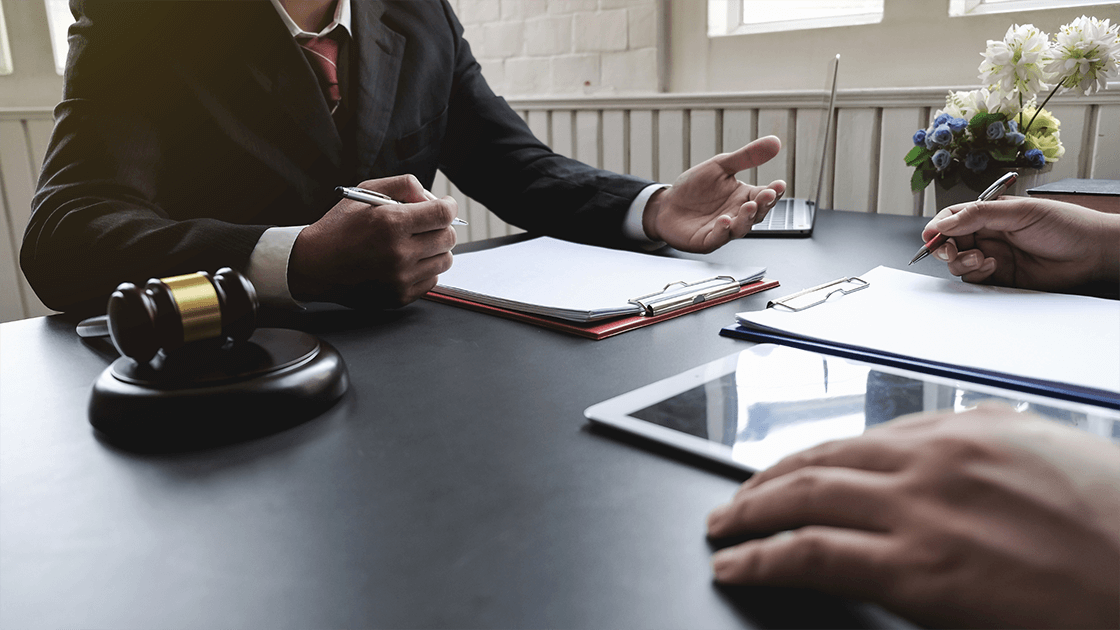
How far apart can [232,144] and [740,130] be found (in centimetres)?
134

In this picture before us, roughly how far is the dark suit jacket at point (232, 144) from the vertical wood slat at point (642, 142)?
2.74 ft

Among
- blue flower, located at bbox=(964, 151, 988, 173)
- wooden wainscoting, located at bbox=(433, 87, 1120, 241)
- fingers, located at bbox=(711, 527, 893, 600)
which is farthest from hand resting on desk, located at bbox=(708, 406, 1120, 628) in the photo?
wooden wainscoting, located at bbox=(433, 87, 1120, 241)

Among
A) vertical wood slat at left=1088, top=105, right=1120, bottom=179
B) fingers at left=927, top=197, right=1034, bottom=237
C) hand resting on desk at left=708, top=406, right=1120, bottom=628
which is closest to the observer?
hand resting on desk at left=708, top=406, right=1120, bottom=628

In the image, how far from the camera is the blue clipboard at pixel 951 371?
440 millimetres

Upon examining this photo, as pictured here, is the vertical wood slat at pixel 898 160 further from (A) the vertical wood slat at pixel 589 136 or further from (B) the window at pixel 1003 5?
(A) the vertical wood slat at pixel 589 136

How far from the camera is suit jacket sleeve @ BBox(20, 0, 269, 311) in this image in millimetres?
760

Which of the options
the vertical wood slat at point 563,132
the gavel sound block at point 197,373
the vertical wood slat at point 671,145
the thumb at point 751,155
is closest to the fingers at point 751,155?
the thumb at point 751,155

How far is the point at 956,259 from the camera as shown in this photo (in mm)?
751

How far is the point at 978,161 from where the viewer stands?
1.10 metres

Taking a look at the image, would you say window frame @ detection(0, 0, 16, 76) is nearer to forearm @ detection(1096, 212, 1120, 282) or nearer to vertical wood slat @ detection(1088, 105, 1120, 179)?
forearm @ detection(1096, 212, 1120, 282)

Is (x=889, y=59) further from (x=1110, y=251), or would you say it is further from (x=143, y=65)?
(x=143, y=65)

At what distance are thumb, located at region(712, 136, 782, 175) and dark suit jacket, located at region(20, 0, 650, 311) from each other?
0.13 meters

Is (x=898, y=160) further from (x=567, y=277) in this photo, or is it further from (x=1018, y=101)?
(x=567, y=277)

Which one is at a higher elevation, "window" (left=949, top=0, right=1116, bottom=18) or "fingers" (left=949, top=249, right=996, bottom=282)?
"window" (left=949, top=0, right=1116, bottom=18)
